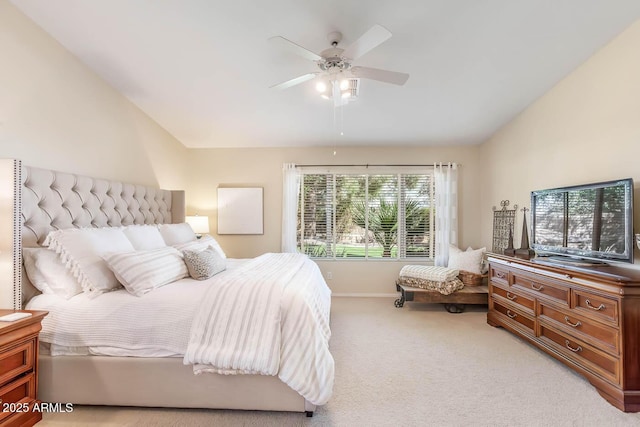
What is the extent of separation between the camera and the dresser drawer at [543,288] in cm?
249

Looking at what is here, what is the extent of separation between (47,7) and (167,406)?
9.73 ft

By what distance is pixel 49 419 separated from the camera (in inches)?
74.7

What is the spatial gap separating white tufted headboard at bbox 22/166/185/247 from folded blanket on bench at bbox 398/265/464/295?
3.42 m

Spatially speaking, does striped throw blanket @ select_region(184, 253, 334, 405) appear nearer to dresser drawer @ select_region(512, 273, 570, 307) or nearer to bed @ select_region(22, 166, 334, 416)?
bed @ select_region(22, 166, 334, 416)

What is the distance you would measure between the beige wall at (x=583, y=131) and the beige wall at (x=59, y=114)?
15.1 ft

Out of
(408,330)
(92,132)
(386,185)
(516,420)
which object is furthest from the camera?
(386,185)

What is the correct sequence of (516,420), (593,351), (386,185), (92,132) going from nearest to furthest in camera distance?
1. (516,420)
2. (593,351)
3. (92,132)
4. (386,185)

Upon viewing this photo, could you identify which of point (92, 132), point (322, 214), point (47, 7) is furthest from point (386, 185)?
point (47, 7)

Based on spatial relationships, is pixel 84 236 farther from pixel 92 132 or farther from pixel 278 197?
pixel 278 197

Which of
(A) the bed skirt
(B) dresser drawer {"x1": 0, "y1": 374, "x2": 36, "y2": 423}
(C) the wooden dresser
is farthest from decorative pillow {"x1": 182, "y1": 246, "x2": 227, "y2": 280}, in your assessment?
(C) the wooden dresser

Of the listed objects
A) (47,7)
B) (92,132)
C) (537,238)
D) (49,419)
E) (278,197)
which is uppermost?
(47,7)

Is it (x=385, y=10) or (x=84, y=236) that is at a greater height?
(x=385, y=10)

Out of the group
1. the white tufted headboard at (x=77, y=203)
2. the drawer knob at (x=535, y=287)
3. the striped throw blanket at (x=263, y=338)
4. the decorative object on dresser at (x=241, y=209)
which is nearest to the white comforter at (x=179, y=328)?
the striped throw blanket at (x=263, y=338)

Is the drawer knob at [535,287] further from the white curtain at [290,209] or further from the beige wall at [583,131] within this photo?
the white curtain at [290,209]
